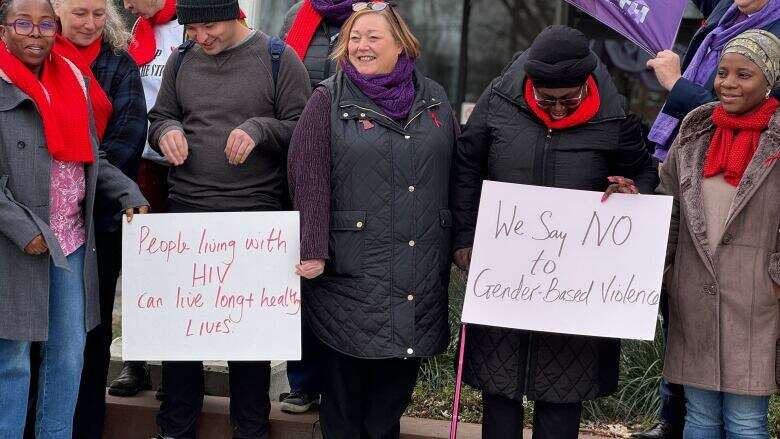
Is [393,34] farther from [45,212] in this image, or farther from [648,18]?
[45,212]

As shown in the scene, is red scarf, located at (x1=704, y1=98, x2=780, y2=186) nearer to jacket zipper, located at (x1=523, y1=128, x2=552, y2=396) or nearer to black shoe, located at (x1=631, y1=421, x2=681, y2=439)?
jacket zipper, located at (x1=523, y1=128, x2=552, y2=396)

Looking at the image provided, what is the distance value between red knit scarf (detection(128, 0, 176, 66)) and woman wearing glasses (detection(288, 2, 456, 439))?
1175 millimetres

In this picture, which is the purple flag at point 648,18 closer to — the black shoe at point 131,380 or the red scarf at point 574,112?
the red scarf at point 574,112

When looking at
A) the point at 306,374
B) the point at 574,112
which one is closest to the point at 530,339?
the point at 574,112

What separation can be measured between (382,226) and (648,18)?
1.36 meters

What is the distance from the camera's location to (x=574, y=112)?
4070mm

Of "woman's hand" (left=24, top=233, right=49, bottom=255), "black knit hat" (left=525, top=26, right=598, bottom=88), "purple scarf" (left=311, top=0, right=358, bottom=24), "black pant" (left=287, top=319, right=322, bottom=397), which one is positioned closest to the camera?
"black knit hat" (left=525, top=26, right=598, bottom=88)

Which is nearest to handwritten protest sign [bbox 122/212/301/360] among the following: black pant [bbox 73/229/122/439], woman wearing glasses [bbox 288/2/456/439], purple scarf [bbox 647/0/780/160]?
woman wearing glasses [bbox 288/2/456/439]

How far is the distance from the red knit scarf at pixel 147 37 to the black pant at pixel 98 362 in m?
0.90

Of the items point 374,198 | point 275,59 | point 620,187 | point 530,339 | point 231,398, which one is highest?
point 275,59

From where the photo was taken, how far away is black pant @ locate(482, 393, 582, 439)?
4.25 metres

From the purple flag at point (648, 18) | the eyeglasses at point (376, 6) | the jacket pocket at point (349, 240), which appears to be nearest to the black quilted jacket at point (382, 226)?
the jacket pocket at point (349, 240)

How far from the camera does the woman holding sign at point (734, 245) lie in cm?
399

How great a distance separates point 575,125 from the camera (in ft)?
13.4
